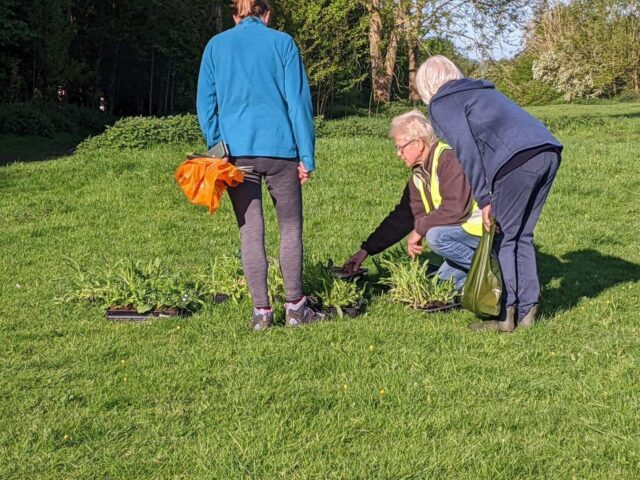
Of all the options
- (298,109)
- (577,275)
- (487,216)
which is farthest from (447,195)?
(577,275)

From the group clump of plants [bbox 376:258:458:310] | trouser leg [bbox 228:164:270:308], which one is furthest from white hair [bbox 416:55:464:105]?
clump of plants [bbox 376:258:458:310]

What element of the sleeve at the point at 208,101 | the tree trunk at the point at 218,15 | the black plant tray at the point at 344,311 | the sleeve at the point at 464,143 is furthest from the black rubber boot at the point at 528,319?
the tree trunk at the point at 218,15

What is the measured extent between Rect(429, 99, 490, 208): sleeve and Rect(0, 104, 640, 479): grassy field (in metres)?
0.93

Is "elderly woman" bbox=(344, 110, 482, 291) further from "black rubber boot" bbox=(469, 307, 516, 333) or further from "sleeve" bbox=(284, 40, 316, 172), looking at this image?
"sleeve" bbox=(284, 40, 316, 172)

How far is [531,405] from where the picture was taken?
3875 millimetres

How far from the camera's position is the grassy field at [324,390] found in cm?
331

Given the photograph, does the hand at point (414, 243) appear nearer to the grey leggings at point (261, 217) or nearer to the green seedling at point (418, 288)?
the green seedling at point (418, 288)

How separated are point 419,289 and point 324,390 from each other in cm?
182

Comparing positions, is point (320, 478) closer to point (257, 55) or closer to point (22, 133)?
point (257, 55)

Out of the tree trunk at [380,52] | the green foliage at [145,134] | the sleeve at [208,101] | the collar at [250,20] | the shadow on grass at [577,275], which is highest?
the tree trunk at [380,52]

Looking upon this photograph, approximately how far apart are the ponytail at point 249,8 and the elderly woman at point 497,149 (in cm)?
108

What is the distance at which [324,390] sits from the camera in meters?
4.08

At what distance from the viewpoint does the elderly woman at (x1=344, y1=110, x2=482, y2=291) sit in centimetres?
540

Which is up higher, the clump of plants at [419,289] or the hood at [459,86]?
the hood at [459,86]
